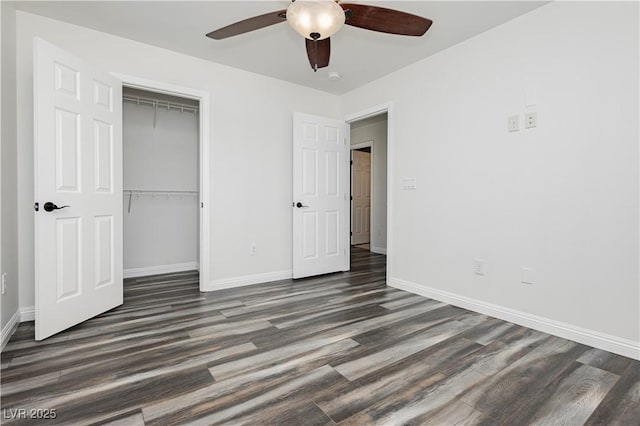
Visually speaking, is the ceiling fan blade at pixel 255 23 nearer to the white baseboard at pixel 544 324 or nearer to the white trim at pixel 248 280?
the white trim at pixel 248 280

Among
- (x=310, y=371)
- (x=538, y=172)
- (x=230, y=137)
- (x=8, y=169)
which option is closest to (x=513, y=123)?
(x=538, y=172)

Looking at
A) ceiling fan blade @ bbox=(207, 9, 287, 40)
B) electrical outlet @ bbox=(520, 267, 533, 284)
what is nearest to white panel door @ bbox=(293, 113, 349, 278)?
ceiling fan blade @ bbox=(207, 9, 287, 40)

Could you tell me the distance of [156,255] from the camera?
4.44 m

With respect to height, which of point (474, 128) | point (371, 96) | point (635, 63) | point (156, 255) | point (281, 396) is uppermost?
point (371, 96)

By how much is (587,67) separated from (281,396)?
284cm

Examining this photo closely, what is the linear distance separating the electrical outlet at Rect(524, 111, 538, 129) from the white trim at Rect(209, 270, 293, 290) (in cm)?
293

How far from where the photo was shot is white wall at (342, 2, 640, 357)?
2.13 m

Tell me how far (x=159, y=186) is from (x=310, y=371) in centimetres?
359

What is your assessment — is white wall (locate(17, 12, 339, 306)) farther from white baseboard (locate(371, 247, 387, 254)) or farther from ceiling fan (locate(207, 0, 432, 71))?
white baseboard (locate(371, 247, 387, 254))

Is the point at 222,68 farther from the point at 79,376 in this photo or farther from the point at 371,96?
the point at 79,376

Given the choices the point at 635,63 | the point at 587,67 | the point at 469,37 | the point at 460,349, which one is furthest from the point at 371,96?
the point at 460,349

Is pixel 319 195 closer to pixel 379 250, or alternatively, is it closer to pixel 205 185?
pixel 205 185

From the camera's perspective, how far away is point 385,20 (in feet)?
6.47

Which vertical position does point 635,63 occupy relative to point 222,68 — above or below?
below
